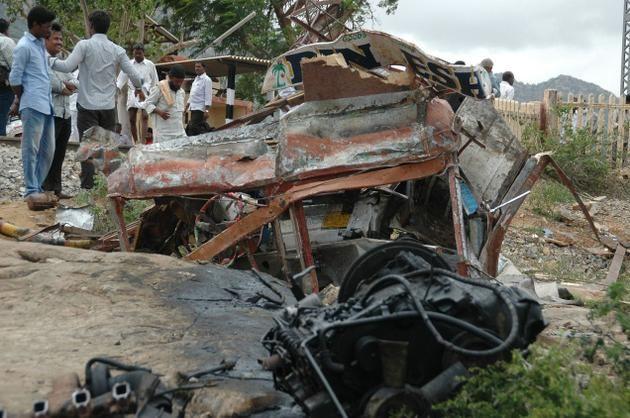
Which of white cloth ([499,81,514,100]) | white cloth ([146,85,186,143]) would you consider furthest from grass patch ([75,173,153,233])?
white cloth ([499,81,514,100])

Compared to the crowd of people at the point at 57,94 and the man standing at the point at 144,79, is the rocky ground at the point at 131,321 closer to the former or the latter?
the crowd of people at the point at 57,94

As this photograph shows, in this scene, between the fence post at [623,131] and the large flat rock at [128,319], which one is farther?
the fence post at [623,131]

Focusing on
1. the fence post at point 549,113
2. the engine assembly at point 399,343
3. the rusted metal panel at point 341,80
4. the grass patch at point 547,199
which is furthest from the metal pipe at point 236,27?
the engine assembly at point 399,343

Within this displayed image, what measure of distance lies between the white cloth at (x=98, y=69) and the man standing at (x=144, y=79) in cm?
229

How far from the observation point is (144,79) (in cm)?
1202

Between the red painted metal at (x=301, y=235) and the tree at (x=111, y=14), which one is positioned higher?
the tree at (x=111, y=14)

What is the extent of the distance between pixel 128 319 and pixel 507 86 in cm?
1281

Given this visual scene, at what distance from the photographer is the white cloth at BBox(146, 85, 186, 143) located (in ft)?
37.0

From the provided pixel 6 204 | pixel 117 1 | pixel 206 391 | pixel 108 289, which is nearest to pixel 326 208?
pixel 108 289

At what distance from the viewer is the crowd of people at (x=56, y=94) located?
28.1 ft

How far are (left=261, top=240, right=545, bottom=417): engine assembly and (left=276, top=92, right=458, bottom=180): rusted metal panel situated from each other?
7.81 ft

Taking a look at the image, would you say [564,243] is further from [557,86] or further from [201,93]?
[557,86]

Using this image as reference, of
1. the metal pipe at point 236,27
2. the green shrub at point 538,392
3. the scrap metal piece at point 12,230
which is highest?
the metal pipe at point 236,27

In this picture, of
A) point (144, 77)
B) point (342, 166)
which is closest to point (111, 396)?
point (342, 166)
